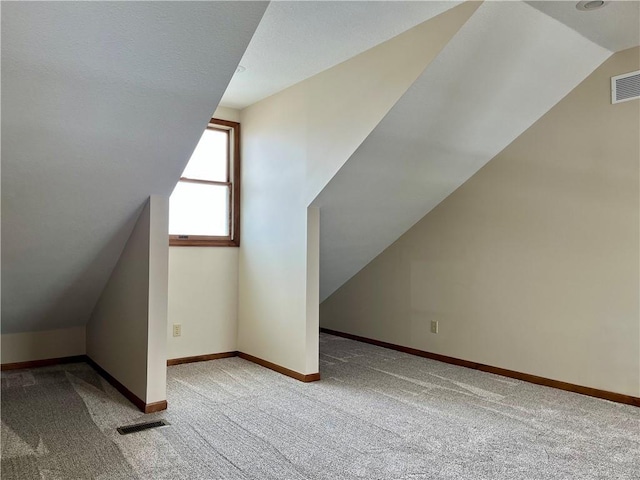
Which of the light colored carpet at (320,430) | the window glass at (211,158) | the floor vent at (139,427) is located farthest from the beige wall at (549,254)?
the floor vent at (139,427)

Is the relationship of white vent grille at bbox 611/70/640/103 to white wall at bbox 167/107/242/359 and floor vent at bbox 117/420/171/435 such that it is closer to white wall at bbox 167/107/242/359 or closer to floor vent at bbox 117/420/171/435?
white wall at bbox 167/107/242/359

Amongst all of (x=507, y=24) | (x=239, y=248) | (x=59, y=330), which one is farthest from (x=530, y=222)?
(x=59, y=330)

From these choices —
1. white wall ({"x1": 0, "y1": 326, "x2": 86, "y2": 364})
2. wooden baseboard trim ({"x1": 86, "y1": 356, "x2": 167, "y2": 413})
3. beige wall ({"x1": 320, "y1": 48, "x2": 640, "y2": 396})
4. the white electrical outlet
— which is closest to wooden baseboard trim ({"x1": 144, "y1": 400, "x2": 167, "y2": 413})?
wooden baseboard trim ({"x1": 86, "y1": 356, "x2": 167, "y2": 413})

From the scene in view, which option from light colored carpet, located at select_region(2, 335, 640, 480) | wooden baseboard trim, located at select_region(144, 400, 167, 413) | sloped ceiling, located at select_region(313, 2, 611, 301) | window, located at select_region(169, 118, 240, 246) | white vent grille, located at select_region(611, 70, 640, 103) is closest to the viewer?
light colored carpet, located at select_region(2, 335, 640, 480)

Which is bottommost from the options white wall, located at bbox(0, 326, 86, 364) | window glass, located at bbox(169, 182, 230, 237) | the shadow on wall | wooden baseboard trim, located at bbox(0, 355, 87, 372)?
wooden baseboard trim, located at bbox(0, 355, 87, 372)

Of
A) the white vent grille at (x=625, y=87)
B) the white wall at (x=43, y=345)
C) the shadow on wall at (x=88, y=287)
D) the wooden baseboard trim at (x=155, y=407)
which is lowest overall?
→ the wooden baseboard trim at (x=155, y=407)

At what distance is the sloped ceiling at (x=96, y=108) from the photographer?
1.82 meters

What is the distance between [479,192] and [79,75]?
10.3 ft

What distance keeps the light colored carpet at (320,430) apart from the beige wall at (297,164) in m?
0.51

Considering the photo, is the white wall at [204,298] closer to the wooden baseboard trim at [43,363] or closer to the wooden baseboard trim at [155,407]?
the wooden baseboard trim at [43,363]

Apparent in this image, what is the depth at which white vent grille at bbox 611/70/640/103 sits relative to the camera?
3.10 metres

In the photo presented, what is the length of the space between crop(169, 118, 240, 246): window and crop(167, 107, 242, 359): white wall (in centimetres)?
11

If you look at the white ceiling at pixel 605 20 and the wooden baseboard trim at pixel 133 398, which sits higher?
the white ceiling at pixel 605 20

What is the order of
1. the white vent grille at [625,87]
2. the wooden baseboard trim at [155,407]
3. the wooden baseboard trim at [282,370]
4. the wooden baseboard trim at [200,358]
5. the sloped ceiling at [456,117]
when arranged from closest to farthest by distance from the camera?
the sloped ceiling at [456,117], the wooden baseboard trim at [155,407], the white vent grille at [625,87], the wooden baseboard trim at [282,370], the wooden baseboard trim at [200,358]
